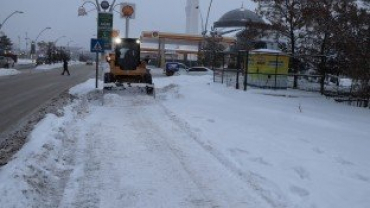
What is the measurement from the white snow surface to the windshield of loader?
Result: 7868mm

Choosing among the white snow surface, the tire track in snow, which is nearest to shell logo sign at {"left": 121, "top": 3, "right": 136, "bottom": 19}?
the white snow surface

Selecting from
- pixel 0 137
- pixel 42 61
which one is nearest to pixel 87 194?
pixel 0 137

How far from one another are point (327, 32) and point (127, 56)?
10829 millimetres

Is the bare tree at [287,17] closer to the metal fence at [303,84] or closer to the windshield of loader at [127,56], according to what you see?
the metal fence at [303,84]

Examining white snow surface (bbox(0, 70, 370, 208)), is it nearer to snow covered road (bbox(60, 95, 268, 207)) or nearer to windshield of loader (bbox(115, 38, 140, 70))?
snow covered road (bbox(60, 95, 268, 207))

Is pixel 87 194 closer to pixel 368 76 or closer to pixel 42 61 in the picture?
pixel 368 76

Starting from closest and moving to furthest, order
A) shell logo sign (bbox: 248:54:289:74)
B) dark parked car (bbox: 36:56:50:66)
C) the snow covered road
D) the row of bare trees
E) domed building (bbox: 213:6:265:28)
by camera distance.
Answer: the snow covered road → the row of bare trees → shell logo sign (bbox: 248:54:289:74) → dark parked car (bbox: 36:56:50:66) → domed building (bbox: 213:6:265:28)

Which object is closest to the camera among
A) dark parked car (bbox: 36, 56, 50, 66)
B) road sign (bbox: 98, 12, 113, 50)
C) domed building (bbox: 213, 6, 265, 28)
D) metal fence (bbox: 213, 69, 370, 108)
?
road sign (bbox: 98, 12, 113, 50)

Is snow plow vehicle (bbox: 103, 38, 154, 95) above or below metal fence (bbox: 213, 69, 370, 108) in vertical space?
above

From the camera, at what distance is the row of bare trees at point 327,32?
74.2 feet

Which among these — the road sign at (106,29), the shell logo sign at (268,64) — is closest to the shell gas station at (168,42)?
the shell logo sign at (268,64)

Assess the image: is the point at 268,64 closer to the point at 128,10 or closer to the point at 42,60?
the point at 128,10

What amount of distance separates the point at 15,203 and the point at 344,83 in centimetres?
2696

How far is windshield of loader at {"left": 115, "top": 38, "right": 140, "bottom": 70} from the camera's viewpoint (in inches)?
955
